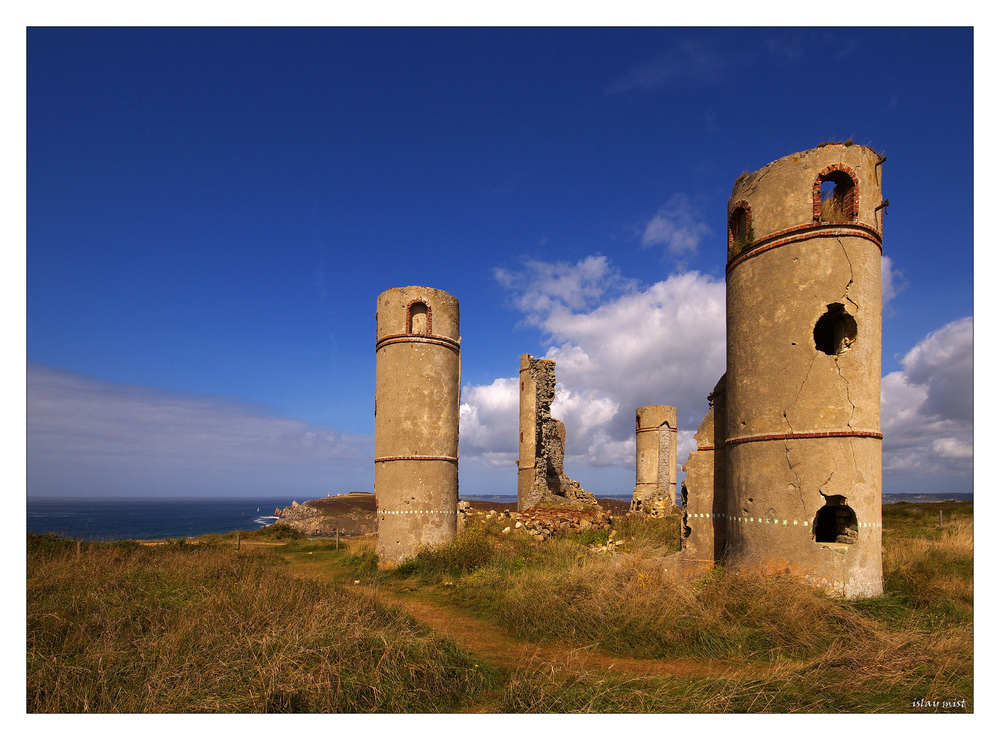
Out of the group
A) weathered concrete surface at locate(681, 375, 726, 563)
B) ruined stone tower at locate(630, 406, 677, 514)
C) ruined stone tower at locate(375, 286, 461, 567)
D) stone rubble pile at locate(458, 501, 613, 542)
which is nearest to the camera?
weathered concrete surface at locate(681, 375, 726, 563)

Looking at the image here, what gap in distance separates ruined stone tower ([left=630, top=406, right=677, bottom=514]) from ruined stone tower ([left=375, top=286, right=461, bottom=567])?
45.7ft

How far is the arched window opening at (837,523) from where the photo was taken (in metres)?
7.60

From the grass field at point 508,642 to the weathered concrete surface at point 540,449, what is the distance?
8.75 meters

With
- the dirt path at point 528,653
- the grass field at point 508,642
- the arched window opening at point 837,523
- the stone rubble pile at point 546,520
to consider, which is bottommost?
the stone rubble pile at point 546,520

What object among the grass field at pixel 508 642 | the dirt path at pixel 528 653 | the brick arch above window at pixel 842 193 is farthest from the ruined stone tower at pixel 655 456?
the brick arch above window at pixel 842 193

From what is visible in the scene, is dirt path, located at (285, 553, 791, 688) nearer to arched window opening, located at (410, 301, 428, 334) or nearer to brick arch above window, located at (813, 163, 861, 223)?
arched window opening, located at (410, 301, 428, 334)

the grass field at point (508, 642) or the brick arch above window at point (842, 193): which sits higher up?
the brick arch above window at point (842, 193)

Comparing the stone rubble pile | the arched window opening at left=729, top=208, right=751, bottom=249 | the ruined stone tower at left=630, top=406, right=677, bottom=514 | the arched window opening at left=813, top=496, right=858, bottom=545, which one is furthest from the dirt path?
the ruined stone tower at left=630, top=406, right=677, bottom=514

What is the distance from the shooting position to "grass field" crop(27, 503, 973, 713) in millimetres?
4555

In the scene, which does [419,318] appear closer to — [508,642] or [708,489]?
[708,489]

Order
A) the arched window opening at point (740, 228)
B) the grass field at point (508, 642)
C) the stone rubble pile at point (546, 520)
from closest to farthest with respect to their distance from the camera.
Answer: the grass field at point (508, 642) < the arched window opening at point (740, 228) < the stone rubble pile at point (546, 520)

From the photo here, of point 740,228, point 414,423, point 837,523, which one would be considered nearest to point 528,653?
point 837,523

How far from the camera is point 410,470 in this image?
40.1ft

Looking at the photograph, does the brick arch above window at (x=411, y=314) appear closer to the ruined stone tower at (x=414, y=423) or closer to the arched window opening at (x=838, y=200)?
the ruined stone tower at (x=414, y=423)
